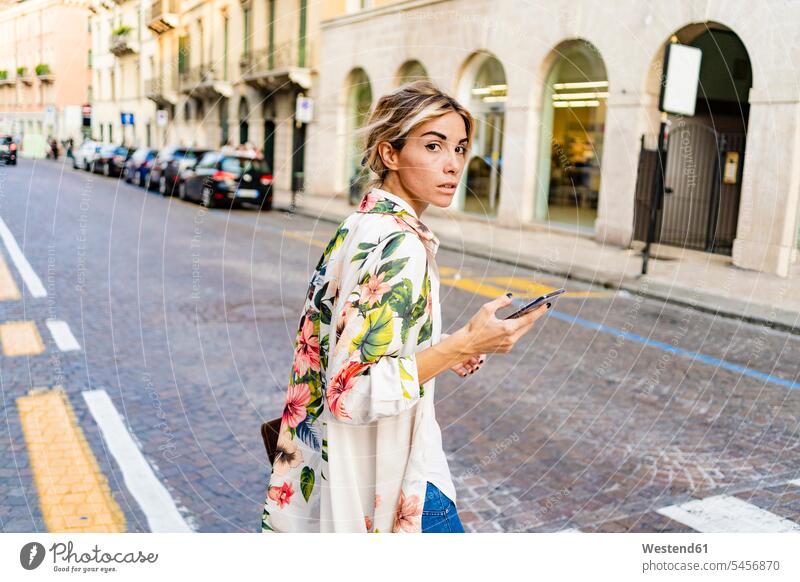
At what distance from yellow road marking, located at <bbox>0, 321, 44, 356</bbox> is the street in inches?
1.5

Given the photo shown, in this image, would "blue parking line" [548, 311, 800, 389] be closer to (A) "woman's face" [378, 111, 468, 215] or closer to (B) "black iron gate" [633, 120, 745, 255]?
(A) "woman's face" [378, 111, 468, 215]

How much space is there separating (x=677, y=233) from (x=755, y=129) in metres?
3.53

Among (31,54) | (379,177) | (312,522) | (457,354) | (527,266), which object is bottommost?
(527,266)

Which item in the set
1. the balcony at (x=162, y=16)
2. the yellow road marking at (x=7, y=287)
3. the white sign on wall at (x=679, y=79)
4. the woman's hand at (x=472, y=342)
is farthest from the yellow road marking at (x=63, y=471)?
the white sign on wall at (x=679, y=79)

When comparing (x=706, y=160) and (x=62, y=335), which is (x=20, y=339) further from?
(x=706, y=160)

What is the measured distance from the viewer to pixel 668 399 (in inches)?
231

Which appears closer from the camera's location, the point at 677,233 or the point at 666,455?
the point at 666,455

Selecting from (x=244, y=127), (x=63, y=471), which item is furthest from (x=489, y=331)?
(x=244, y=127)

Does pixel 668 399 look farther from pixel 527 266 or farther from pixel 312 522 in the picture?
pixel 527 266

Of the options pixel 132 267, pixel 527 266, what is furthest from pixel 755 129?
pixel 132 267

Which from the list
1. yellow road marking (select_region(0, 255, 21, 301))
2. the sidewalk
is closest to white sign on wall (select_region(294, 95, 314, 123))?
the sidewalk

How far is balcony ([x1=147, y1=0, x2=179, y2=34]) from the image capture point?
338 cm

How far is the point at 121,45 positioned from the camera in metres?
3.44
